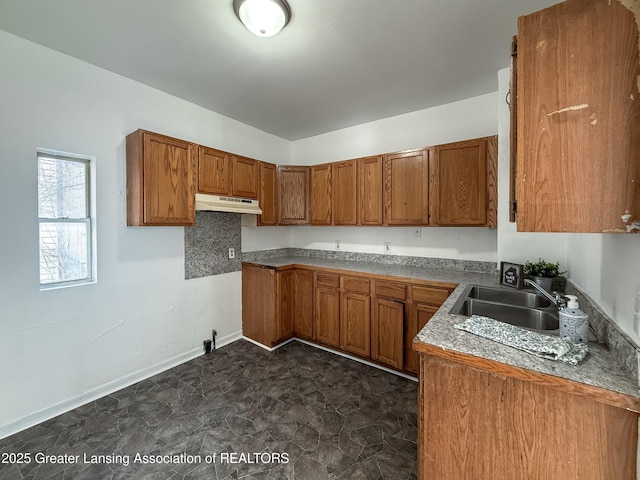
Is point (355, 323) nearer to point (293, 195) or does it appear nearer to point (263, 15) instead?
point (293, 195)

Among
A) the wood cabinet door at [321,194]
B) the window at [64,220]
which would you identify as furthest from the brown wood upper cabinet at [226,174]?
the window at [64,220]

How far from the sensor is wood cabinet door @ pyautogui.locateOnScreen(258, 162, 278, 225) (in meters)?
3.34

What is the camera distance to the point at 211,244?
314cm

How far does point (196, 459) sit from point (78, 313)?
1.53 meters

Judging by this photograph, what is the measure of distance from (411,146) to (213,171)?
7.59ft

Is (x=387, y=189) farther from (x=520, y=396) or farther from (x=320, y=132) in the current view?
(x=520, y=396)

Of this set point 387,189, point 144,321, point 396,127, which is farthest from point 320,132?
point 144,321

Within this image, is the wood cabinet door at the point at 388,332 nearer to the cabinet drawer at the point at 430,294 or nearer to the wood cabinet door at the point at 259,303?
the cabinet drawer at the point at 430,294

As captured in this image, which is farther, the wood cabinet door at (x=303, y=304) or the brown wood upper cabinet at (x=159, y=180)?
the wood cabinet door at (x=303, y=304)

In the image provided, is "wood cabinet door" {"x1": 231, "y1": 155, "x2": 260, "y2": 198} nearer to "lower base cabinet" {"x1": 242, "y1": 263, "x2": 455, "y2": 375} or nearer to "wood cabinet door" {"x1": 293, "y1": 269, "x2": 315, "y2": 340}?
"lower base cabinet" {"x1": 242, "y1": 263, "x2": 455, "y2": 375}

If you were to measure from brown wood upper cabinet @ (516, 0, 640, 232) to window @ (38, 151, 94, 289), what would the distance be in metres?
3.03

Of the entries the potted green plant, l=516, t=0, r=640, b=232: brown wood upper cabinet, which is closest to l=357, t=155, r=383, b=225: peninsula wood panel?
the potted green plant

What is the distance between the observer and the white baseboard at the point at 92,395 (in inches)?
73.7

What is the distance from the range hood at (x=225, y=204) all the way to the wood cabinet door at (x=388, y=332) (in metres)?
1.76
